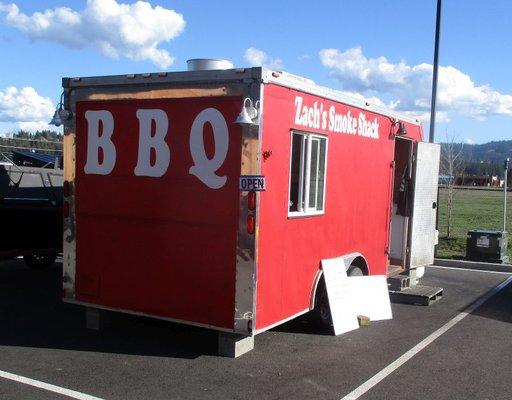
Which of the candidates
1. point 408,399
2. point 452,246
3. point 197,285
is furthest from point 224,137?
point 452,246

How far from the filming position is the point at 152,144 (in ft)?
19.8

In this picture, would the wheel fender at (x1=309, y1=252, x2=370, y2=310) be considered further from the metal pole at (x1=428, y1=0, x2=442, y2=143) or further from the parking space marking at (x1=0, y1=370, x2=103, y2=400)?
the metal pole at (x1=428, y1=0, x2=442, y2=143)

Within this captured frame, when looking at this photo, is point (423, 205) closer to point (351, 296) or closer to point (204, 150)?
point (351, 296)

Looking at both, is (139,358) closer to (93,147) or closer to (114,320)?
(114,320)

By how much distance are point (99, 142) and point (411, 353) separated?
390cm

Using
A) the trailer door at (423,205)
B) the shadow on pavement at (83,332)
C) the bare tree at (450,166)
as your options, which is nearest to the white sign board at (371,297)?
the trailer door at (423,205)

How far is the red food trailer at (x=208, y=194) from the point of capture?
218 inches

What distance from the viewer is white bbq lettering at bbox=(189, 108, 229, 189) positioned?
561cm

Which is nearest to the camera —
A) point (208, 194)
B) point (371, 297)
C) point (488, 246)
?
point (208, 194)

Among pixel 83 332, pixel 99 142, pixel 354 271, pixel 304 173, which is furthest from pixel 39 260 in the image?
pixel 304 173

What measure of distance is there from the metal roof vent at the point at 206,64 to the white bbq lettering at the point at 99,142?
994mm

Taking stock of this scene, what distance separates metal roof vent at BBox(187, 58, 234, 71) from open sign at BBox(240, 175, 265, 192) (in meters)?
1.33

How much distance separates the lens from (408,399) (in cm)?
490

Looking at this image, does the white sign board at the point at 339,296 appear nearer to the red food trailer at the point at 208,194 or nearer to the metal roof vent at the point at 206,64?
the red food trailer at the point at 208,194
